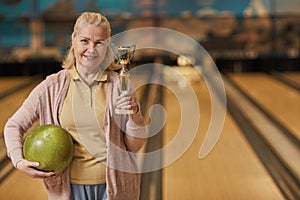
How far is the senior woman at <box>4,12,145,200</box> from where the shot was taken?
3.91ft

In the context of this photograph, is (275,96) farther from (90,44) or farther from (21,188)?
(90,44)

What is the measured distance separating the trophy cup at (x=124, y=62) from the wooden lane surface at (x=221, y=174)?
4.56ft

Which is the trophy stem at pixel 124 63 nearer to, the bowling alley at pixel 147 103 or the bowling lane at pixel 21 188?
the bowling alley at pixel 147 103

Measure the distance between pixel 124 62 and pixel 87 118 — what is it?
0.15m

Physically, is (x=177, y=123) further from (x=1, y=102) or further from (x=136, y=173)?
(x=136, y=173)

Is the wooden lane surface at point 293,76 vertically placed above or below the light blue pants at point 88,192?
below

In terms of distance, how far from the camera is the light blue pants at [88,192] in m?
1.27

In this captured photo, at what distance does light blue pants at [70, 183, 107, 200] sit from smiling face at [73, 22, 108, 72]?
0.86 ft

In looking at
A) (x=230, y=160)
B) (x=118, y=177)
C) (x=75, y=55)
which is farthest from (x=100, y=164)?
(x=230, y=160)

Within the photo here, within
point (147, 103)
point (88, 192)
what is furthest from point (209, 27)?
point (88, 192)

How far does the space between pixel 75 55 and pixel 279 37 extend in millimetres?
6231

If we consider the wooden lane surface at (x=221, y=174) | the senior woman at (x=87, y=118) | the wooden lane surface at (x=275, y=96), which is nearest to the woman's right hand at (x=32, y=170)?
the senior woman at (x=87, y=118)

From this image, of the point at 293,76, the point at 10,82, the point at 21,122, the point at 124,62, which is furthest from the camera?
the point at 293,76

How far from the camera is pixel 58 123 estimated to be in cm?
123
